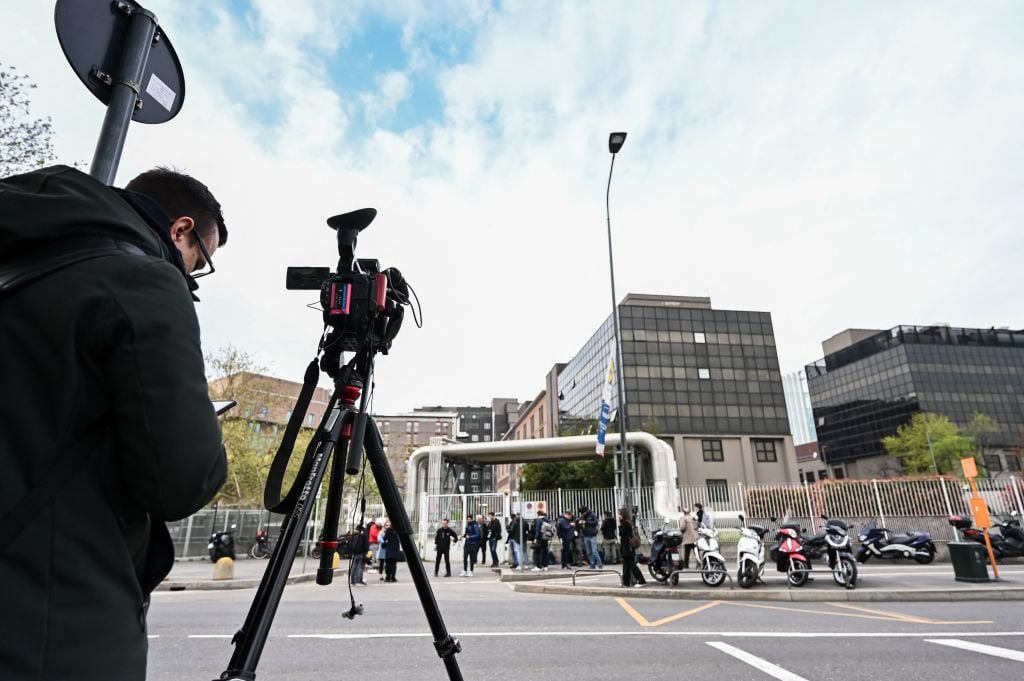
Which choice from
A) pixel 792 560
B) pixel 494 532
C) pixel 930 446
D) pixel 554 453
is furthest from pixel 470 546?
pixel 930 446

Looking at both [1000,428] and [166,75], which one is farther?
[1000,428]

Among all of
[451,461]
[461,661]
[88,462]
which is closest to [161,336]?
[88,462]

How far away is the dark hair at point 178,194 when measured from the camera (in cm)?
179

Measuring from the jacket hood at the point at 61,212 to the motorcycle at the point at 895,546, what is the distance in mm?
21582

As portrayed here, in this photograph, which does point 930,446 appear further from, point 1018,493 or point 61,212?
point 61,212

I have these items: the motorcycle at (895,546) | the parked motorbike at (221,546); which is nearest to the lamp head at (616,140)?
the motorcycle at (895,546)

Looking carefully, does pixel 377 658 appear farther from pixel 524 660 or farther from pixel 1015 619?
pixel 1015 619

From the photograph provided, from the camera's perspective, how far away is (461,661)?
504 centimetres

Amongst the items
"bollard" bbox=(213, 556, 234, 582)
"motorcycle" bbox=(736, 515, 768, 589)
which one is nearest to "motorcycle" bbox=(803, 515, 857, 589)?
"motorcycle" bbox=(736, 515, 768, 589)

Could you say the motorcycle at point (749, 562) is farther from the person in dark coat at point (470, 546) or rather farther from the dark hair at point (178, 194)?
the dark hair at point (178, 194)

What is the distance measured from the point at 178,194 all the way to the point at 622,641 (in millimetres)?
5913

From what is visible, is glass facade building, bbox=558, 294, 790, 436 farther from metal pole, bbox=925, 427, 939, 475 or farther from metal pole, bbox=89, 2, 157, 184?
metal pole, bbox=89, 2, 157, 184

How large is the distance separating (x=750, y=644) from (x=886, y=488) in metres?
18.1

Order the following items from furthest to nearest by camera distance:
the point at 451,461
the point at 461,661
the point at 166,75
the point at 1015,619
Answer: the point at 451,461, the point at 1015,619, the point at 461,661, the point at 166,75
